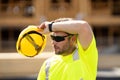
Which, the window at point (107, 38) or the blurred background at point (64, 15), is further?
the window at point (107, 38)

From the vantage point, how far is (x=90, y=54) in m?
3.81

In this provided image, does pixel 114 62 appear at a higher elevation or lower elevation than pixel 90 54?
lower

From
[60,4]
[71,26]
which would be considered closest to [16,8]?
[60,4]

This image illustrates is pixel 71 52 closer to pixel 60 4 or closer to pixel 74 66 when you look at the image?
pixel 74 66

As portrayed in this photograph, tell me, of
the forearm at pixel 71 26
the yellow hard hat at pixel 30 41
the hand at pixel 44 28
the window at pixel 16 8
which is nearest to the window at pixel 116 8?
the window at pixel 16 8

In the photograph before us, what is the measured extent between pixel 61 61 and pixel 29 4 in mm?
14302

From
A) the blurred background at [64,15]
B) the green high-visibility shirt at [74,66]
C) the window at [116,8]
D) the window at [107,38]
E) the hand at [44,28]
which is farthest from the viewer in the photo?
the window at [116,8]

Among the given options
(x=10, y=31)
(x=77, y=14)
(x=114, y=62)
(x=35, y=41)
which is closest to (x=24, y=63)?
(x=35, y=41)

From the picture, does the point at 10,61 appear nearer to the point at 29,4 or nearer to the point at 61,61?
the point at 61,61

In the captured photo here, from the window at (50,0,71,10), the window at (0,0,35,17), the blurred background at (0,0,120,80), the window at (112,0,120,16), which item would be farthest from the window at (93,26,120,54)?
the window at (0,0,35,17)

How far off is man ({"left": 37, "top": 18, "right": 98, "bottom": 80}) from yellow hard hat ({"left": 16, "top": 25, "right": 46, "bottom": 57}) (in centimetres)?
18

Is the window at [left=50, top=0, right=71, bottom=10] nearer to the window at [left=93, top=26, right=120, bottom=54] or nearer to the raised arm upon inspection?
the window at [left=93, top=26, right=120, bottom=54]

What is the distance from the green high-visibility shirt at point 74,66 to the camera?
3.68 m

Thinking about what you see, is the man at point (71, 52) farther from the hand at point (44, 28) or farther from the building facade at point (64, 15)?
the building facade at point (64, 15)
